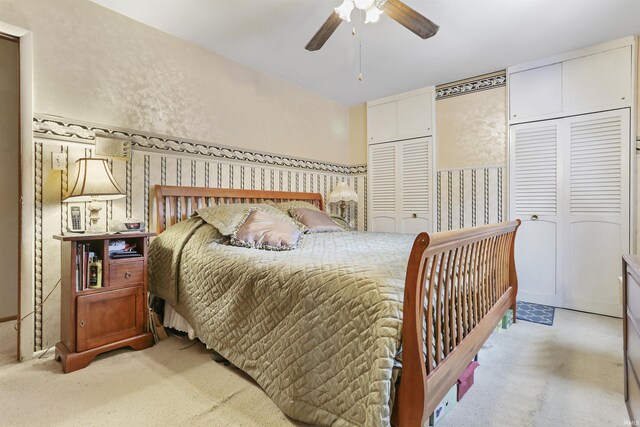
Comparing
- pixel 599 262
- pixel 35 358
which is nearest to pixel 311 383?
pixel 35 358

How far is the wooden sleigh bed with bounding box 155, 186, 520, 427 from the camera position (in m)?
1.08

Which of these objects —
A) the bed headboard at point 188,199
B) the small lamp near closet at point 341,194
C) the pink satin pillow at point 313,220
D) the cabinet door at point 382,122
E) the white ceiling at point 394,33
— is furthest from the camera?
the cabinet door at point 382,122

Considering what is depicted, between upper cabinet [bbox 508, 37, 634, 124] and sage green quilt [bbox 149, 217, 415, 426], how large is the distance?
7.96ft

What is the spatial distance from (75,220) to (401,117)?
3576 millimetres

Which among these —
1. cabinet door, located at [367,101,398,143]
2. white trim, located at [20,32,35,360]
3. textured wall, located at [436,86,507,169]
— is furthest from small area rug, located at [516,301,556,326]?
white trim, located at [20,32,35,360]

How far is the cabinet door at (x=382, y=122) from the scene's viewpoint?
416cm

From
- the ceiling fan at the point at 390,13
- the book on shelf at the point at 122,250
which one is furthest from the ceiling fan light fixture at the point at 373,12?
the book on shelf at the point at 122,250

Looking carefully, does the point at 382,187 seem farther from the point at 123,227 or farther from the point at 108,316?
the point at 108,316

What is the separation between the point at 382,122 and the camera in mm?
4270

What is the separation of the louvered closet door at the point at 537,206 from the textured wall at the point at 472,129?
16 cm

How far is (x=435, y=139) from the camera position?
3859mm

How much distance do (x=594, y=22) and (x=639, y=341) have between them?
2.64 metres

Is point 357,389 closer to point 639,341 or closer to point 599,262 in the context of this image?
point 639,341

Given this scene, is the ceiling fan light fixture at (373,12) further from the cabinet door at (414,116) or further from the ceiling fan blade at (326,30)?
the cabinet door at (414,116)
